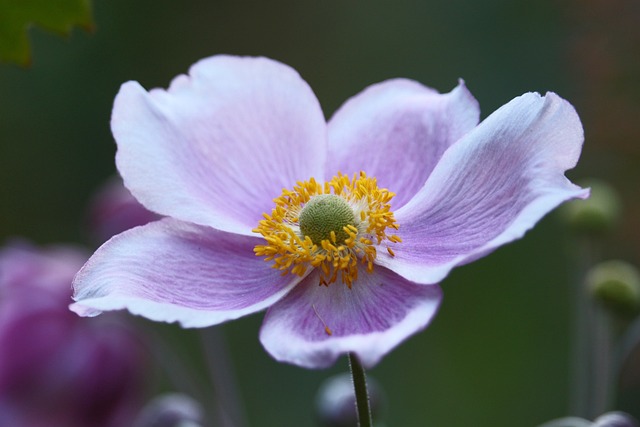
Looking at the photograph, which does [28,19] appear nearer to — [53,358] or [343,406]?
[343,406]

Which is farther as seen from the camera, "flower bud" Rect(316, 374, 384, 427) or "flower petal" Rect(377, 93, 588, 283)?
"flower bud" Rect(316, 374, 384, 427)

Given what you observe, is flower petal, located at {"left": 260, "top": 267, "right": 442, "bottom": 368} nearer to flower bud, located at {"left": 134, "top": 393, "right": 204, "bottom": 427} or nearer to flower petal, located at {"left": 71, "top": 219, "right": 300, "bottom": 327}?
flower petal, located at {"left": 71, "top": 219, "right": 300, "bottom": 327}

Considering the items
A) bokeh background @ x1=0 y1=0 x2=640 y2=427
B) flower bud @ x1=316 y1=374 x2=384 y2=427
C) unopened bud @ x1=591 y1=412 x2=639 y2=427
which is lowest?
bokeh background @ x1=0 y1=0 x2=640 y2=427

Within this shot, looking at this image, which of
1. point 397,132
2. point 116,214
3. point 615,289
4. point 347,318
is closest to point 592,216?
point 615,289

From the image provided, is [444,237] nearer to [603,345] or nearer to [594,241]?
[603,345]

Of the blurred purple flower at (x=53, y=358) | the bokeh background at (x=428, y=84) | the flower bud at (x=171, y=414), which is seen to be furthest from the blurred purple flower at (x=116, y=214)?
the bokeh background at (x=428, y=84)

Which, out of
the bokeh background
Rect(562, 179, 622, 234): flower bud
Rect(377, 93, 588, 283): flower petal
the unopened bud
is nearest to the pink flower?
Rect(377, 93, 588, 283): flower petal

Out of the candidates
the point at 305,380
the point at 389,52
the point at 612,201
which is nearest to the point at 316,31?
the point at 389,52
